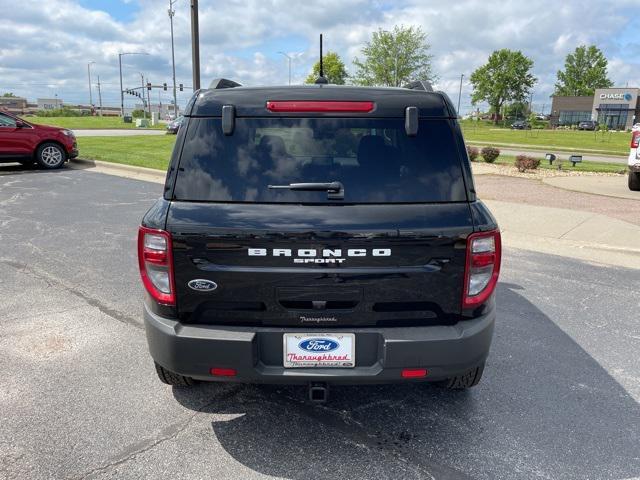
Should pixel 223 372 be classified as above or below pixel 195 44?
below

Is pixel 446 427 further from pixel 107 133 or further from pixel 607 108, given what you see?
pixel 607 108

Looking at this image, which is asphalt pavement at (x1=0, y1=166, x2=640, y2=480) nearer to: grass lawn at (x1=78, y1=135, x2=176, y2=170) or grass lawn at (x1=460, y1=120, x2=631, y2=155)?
grass lawn at (x1=78, y1=135, x2=176, y2=170)

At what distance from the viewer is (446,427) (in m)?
2.93

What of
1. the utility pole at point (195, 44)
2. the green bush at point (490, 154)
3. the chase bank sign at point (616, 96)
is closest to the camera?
the utility pole at point (195, 44)

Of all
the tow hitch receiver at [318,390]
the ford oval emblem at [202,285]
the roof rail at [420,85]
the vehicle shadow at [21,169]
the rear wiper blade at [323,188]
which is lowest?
the vehicle shadow at [21,169]

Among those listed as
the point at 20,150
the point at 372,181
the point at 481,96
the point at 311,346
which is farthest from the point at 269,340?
the point at 481,96

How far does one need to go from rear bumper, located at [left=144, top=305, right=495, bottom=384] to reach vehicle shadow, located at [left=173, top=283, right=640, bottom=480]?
0.49 meters

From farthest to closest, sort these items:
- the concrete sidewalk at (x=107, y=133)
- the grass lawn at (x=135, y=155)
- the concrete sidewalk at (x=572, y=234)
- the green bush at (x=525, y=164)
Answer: the concrete sidewalk at (x=107, y=133)
the green bush at (x=525, y=164)
the grass lawn at (x=135, y=155)
the concrete sidewalk at (x=572, y=234)

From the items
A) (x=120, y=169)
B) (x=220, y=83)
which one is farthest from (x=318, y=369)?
(x=120, y=169)

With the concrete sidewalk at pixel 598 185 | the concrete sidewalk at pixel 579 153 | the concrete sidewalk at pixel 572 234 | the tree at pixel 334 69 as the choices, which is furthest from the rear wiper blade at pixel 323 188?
the tree at pixel 334 69

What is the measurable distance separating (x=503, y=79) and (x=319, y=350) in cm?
10630

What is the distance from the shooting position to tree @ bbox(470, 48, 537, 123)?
95938 millimetres

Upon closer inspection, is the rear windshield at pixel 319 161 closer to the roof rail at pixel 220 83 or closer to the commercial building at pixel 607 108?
the roof rail at pixel 220 83

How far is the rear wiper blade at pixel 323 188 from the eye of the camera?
8.15 ft
